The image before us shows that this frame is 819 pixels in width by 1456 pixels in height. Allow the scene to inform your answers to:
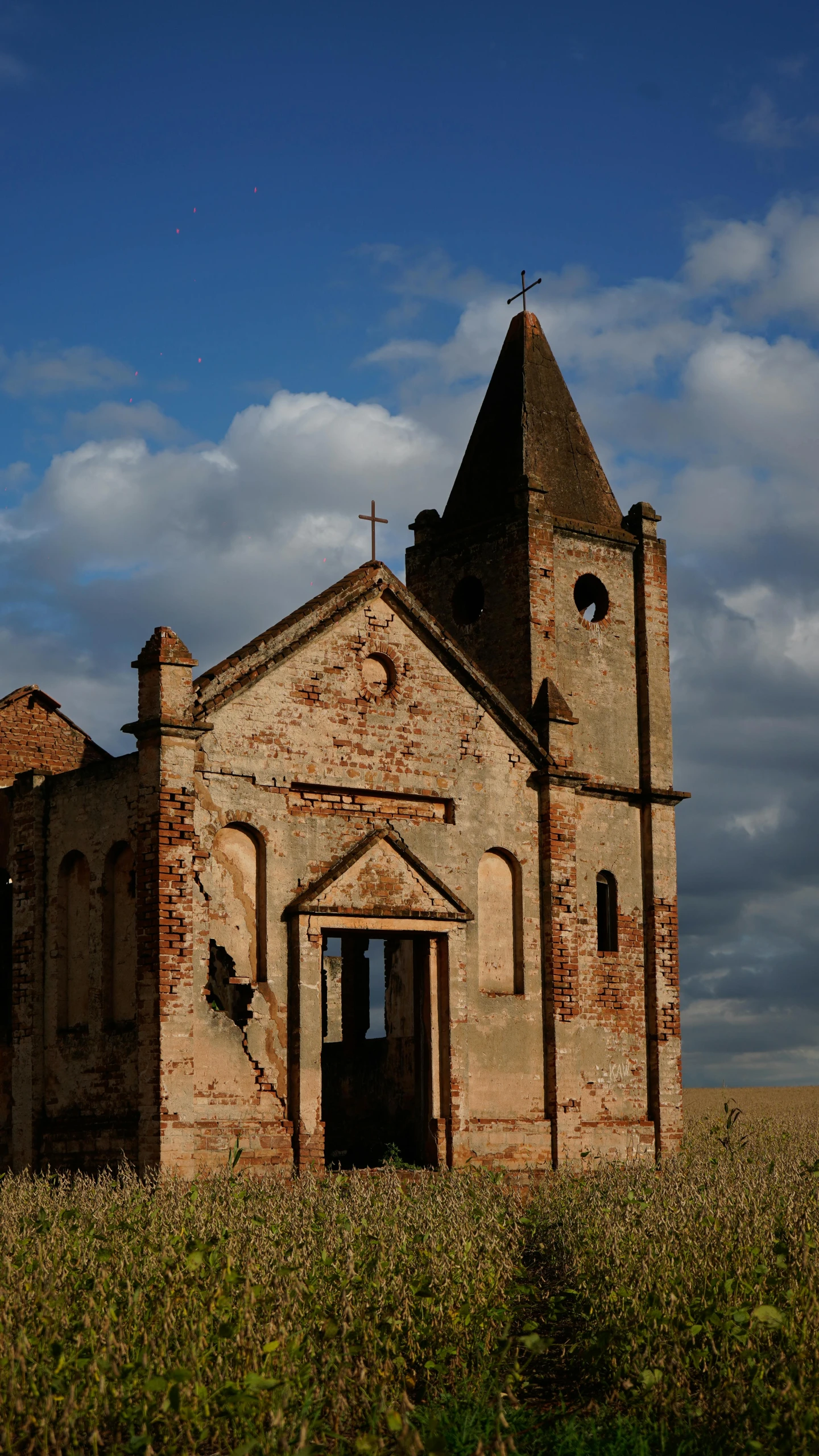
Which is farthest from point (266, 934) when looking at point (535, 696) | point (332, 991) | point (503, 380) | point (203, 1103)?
point (332, 991)

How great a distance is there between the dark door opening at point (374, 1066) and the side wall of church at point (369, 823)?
0.98m

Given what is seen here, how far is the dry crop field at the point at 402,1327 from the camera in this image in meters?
7.14

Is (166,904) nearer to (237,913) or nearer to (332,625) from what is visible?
(237,913)

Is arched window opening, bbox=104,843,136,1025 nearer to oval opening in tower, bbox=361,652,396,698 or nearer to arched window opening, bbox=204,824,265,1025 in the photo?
arched window opening, bbox=204,824,265,1025

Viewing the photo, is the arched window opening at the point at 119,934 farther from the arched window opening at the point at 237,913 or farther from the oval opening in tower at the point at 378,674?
the oval opening in tower at the point at 378,674

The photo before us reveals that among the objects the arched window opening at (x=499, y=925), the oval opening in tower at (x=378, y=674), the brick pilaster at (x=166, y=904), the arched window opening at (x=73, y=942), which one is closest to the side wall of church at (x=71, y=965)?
the arched window opening at (x=73, y=942)

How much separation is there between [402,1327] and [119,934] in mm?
8702

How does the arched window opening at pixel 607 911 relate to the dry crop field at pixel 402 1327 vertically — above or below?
above

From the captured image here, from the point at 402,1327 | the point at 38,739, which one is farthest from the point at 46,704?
the point at 402,1327

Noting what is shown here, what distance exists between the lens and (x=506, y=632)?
20.9m

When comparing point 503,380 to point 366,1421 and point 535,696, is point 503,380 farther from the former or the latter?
point 366,1421

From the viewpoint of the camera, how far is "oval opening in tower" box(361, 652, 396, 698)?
59.1ft

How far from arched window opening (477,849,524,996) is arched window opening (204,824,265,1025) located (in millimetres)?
3341

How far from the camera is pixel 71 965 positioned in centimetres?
1716
